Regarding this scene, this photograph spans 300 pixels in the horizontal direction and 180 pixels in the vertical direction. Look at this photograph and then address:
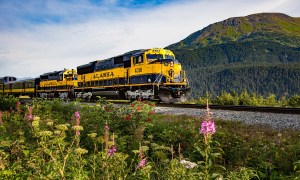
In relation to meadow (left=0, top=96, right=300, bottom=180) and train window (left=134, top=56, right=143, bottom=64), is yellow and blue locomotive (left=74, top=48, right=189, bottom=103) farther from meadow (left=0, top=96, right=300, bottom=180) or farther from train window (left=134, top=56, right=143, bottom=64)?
meadow (left=0, top=96, right=300, bottom=180)

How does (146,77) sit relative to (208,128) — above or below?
above

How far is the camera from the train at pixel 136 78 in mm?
21875

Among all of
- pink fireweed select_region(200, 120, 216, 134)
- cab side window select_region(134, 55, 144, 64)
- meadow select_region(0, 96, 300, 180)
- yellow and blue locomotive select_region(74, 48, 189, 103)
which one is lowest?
meadow select_region(0, 96, 300, 180)

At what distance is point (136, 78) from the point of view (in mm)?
23406

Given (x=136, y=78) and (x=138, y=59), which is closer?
(x=136, y=78)

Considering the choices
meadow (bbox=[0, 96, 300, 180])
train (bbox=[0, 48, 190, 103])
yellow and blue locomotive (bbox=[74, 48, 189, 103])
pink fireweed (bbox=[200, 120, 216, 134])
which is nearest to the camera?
pink fireweed (bbox=[200, 120, 216, 134])

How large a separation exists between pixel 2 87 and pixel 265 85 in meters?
163

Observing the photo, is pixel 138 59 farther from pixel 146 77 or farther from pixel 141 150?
pixel 141 150

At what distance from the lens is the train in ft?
71.8

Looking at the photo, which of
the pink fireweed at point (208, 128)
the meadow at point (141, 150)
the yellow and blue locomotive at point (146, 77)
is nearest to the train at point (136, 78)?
the yellow and blue locomotive at point (146, 77)

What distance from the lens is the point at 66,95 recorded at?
37.2m

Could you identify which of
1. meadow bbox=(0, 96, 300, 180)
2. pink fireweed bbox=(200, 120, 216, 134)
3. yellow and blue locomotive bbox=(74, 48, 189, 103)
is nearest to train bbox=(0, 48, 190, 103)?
yellow and blue locomotive bbox=(74, 48, 189, 103)

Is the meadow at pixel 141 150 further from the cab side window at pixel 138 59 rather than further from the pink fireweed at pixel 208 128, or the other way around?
the cab side window at pixel 138 59

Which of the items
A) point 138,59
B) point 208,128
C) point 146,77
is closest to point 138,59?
point 138,59
